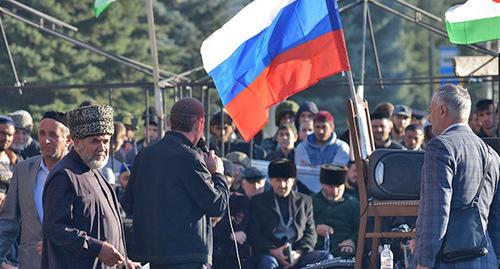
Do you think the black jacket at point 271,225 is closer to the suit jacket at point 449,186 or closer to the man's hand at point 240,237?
the man's hand at point 240,237

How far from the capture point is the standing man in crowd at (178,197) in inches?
365

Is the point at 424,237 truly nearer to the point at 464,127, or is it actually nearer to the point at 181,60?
the point at 464,127

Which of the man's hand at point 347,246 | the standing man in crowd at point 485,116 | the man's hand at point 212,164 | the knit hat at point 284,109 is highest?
the knit hat at point 284,109

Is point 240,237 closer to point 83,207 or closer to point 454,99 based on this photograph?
point 454,99

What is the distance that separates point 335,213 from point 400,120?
2984 mm

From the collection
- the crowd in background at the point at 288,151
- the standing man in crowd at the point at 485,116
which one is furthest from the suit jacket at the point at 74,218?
the standing man in crowd at the point at 485,116

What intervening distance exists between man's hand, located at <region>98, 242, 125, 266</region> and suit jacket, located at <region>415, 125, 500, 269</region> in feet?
5.93

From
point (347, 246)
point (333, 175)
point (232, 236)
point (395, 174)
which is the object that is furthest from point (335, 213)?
point (395, 174)

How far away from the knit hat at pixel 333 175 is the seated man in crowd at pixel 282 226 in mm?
303

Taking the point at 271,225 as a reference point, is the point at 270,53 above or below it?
above

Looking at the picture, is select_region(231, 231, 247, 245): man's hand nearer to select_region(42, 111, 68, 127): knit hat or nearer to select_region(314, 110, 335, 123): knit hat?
select_region(314, 110, 335, 123): knit hat

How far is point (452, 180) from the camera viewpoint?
8.06 meters

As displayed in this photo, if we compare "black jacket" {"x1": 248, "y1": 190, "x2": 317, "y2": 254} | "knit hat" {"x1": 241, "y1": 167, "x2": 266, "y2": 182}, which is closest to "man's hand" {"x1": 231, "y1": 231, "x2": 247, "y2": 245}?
"black jacket" {"x1": 248, "y1": 190, "x2": 317, "y2": 254}

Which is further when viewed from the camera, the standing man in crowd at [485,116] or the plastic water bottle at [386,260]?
the standing man in crowd at [485,116]
